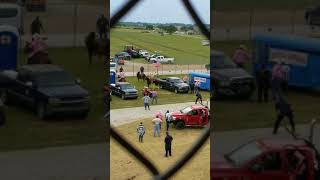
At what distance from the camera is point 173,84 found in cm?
200

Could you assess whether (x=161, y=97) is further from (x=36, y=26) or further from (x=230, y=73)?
(x=36, y=26)

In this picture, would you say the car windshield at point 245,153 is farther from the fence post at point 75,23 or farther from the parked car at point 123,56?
the fence post at point 75,23

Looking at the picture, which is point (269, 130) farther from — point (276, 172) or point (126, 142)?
point (126, 142)

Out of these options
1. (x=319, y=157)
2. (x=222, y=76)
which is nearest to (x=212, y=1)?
(x=222, y=76)

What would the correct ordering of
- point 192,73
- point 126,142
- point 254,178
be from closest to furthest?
point 126,142, point 254,178, point 192,73

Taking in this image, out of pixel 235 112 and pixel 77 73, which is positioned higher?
pixel 77 73

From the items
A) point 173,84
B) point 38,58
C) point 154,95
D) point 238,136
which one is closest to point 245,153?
point 238,136

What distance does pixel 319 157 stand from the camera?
1345 mm

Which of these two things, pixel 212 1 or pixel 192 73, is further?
pixel 192 73

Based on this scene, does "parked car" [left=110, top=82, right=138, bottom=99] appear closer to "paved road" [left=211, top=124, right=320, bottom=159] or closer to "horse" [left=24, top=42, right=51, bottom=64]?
"horse" [left=24, top=42, right=51, bottom=64]

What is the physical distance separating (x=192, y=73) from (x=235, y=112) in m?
0.46

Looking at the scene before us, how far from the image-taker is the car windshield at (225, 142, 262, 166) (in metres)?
1.26

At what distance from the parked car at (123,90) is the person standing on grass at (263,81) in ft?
1.18

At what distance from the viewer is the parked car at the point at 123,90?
1184 mm
